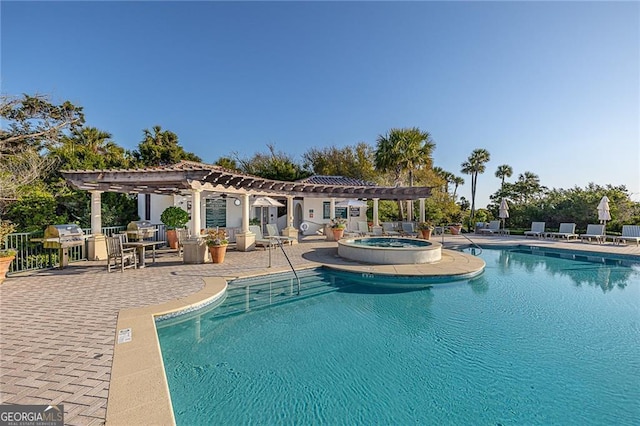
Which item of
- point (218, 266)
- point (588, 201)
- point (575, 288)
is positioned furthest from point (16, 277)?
→ point (588, 201)

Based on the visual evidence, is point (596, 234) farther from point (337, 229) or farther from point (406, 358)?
point (406, 358)

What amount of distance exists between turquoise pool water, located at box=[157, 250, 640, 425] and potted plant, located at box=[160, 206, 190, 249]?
694cm

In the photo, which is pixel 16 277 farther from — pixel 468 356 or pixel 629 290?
pixel 629 290

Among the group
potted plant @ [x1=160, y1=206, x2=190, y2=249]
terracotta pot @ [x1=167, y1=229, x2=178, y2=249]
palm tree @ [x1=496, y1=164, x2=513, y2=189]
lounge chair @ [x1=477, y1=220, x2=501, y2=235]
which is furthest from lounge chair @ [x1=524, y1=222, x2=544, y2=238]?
terracotta pot @ [x1=167, y1=229, x2=178, y2=249]

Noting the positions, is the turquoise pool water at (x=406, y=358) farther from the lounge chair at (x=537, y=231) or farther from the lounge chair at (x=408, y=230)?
the lounge chair at (x=537, y=231)

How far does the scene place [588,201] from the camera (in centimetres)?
1919

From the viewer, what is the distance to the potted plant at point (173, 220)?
511 inches

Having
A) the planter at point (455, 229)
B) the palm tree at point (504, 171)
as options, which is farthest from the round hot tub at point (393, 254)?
the palm tree at point (504, 171)

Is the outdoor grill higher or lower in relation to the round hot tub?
higher

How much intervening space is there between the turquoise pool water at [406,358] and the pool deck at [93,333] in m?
0.54

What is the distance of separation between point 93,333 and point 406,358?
4.79 meters

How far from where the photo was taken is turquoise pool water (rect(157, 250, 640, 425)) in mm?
3346

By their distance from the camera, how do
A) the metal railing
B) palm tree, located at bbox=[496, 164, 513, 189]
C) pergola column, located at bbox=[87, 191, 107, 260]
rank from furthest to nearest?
1. palm tree, located at bbox=[496, 164, 513, 189]
2. pergola column, located at bbox=[87, 191, 107, 260]
3. the metal railing

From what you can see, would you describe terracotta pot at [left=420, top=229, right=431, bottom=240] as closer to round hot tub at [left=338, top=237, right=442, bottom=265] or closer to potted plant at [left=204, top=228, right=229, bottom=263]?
round hot tub at [left=338, top=237, right=442, bottom=265]
